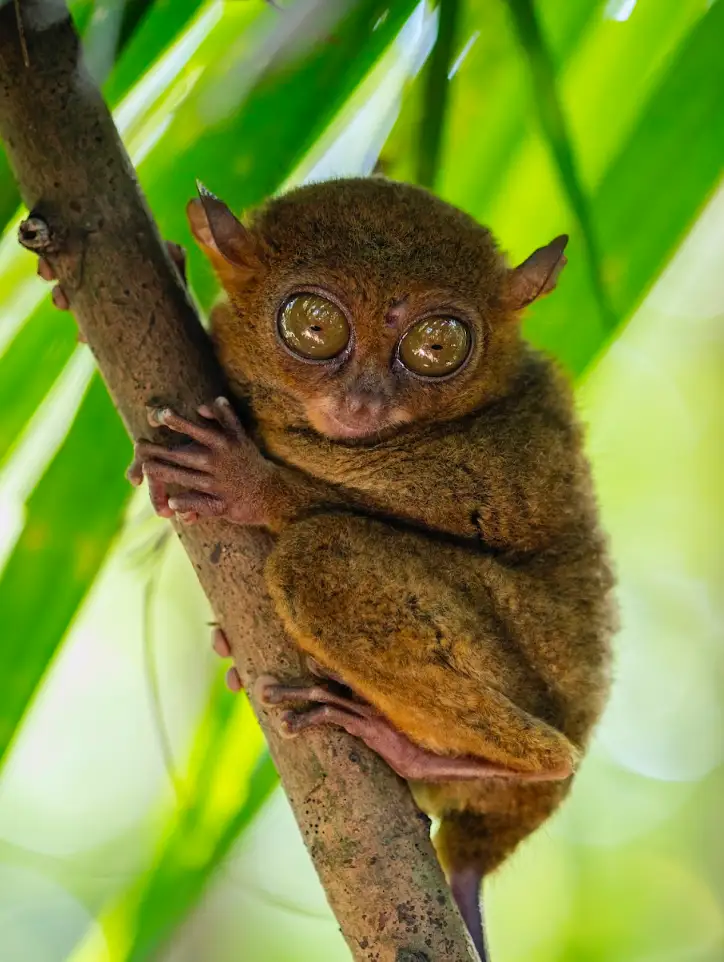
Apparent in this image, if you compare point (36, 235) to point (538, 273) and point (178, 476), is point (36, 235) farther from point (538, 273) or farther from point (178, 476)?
point (538, 273)

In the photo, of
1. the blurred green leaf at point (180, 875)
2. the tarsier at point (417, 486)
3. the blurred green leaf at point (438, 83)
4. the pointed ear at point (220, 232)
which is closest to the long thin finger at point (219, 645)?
the tarsier at point (417, 486)

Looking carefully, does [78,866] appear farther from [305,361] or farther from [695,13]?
[695,13]

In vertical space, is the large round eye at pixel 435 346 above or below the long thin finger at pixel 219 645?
above

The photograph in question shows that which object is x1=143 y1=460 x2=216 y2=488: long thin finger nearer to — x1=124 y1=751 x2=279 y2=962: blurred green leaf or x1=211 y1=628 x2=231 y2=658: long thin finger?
x1=211 y1=628 x2=231 y2=658: long thin finger

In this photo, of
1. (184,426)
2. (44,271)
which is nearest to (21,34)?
(44,271)

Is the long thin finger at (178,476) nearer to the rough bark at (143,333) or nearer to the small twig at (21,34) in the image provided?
the rough bark at (143,333)

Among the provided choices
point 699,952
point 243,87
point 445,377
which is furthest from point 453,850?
point 699,952

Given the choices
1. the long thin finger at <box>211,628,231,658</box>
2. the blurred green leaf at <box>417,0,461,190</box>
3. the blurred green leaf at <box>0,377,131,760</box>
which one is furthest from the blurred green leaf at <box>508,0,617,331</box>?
the long thin finger at <box>211,628,231,658</box>
